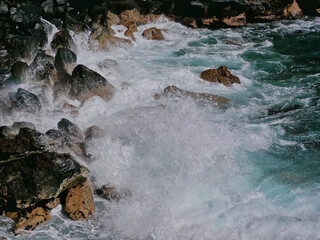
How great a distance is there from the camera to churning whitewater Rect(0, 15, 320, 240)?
4.85m

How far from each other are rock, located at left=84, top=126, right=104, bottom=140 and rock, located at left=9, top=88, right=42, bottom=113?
1.58 metres

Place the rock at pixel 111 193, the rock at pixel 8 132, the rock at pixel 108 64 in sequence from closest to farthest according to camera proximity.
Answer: the rock at pixel 111 193 → the rock at pixel 8 132 → the rock at pixel 108 64

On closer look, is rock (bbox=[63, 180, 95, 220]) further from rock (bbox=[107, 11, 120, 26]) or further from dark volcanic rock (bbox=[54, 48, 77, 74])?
rock (bbox=[107, 11, 120, 26])

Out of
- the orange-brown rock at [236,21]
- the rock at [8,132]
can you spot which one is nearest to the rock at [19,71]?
the rock at [8,132]

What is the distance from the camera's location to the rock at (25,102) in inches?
286

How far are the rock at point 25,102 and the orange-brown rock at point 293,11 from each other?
48.3 feet

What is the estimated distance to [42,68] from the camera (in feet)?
29.7

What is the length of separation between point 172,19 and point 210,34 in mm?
2646

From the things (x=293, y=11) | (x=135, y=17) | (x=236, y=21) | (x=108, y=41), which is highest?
(x=293, y=11)

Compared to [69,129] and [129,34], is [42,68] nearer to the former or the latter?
[69,129]

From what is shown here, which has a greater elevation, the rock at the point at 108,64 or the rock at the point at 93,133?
the rock at the point at 108,64

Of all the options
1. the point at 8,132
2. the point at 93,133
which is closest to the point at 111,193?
the point at 93,133

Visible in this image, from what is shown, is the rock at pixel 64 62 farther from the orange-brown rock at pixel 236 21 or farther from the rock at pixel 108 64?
the orange-brown rock at pixel 236 21

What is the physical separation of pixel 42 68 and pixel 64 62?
658 millimetres
